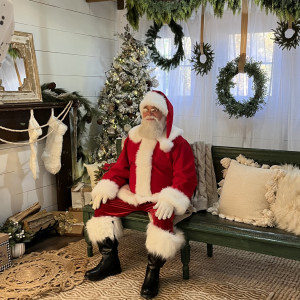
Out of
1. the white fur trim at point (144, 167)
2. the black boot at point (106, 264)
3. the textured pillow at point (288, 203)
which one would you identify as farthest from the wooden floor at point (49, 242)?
the textured pillow at point (288, 203)

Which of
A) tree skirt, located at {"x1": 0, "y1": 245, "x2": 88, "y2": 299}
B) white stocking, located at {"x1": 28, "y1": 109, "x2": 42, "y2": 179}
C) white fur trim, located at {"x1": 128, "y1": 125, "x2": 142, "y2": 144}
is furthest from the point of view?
white stocking, located at {"x1": 28, "y1": 109, "x2": 42, "y2": 179}

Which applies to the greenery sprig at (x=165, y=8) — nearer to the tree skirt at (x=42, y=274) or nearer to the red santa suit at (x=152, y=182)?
the red santa suit at (x=152, y=182)

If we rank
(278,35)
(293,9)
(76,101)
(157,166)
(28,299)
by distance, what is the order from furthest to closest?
(76,101), (278,35), (293,9), (157,166), (28,299)

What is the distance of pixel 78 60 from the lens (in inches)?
165

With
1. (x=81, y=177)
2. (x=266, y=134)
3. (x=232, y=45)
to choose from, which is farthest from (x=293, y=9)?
(x=81, y=177)

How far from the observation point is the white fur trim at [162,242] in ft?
8.04

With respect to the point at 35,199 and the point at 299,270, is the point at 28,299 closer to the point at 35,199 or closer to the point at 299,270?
the point at 35,199

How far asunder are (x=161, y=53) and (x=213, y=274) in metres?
2.54

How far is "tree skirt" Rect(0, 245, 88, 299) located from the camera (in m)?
2.57

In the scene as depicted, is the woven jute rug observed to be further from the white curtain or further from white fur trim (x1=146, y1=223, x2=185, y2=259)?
the white curtain

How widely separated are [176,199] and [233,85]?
1713 mm

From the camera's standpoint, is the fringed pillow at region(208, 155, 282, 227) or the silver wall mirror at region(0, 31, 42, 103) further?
the silver wall mirror at region(0, 31, 42, 103)

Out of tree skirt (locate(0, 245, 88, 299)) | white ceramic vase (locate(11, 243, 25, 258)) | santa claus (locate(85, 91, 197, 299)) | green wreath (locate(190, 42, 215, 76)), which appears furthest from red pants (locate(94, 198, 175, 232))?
green wreath (locate(190, 42, 215, 76))

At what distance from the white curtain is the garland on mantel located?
9.6 inches
